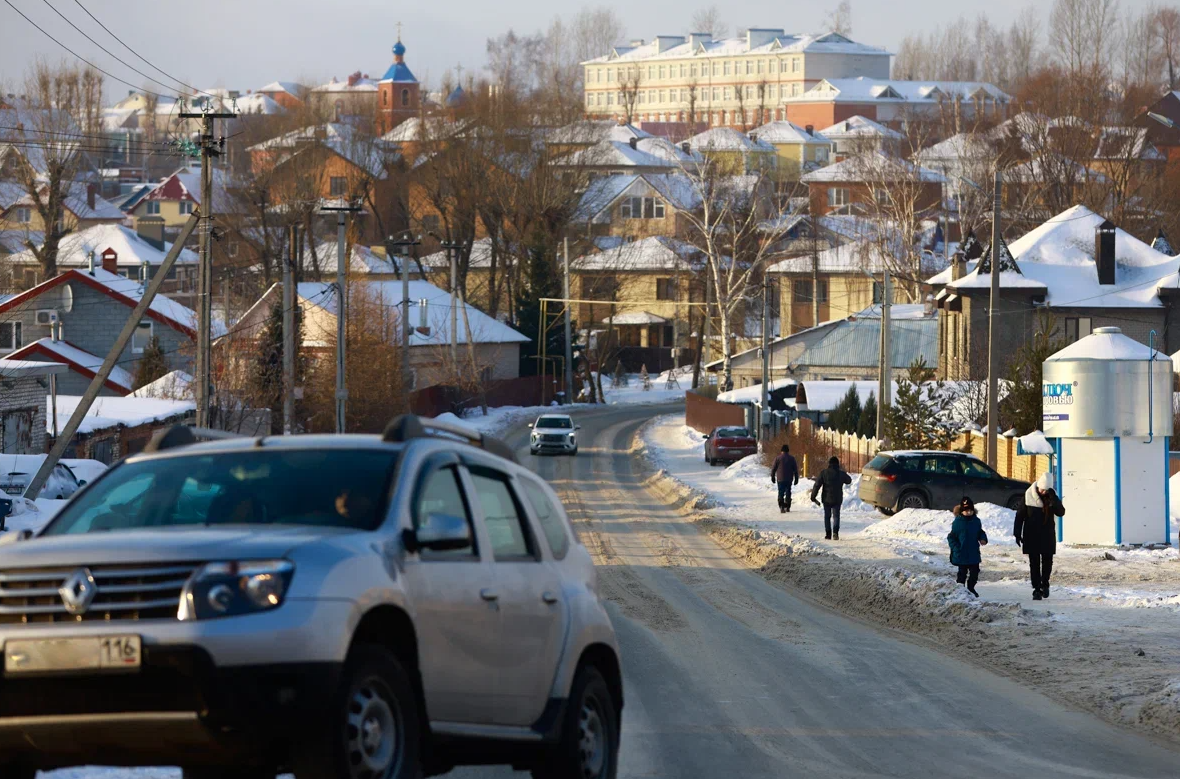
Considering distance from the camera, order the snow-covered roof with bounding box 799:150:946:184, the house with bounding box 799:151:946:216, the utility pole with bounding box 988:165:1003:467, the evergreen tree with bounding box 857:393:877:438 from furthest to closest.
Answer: the snow-covered roof with bounding box 799:150:946:184 < the house with bounding box 799:151:946:216 < the evergreen tree with bounding box 857:393:877:438 < the utility pole with bounding box 988:165:1003:467

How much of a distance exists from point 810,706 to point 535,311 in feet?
255

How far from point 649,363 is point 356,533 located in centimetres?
10044

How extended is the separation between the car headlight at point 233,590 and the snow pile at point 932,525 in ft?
80.0

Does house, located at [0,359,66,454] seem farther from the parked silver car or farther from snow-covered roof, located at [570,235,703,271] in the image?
snow-covered roof, located at [570,235,703,271]

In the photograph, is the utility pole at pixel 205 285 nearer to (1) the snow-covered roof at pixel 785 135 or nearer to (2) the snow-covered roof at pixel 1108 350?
(2) the snow-covered roof at pixel 1108 350

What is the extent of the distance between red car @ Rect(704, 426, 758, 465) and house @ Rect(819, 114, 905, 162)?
48.8 meters

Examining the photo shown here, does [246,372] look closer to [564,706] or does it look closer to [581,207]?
[564,706]

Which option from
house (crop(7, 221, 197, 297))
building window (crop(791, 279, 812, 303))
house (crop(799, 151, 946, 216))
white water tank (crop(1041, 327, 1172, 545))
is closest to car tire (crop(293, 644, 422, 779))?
white water tank (crop(1041, 327, 1172, 545))

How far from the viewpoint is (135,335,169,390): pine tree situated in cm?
6066

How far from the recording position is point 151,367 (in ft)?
199

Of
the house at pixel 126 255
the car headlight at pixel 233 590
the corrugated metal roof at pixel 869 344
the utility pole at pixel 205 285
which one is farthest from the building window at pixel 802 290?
the car headlight at pixel 233 590

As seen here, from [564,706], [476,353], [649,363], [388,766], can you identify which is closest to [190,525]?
[388,766]

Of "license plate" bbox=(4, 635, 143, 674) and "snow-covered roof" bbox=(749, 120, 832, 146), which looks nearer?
"license plate" bbox=(4, 635, 143, 674)

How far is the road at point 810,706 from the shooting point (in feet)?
33.2
